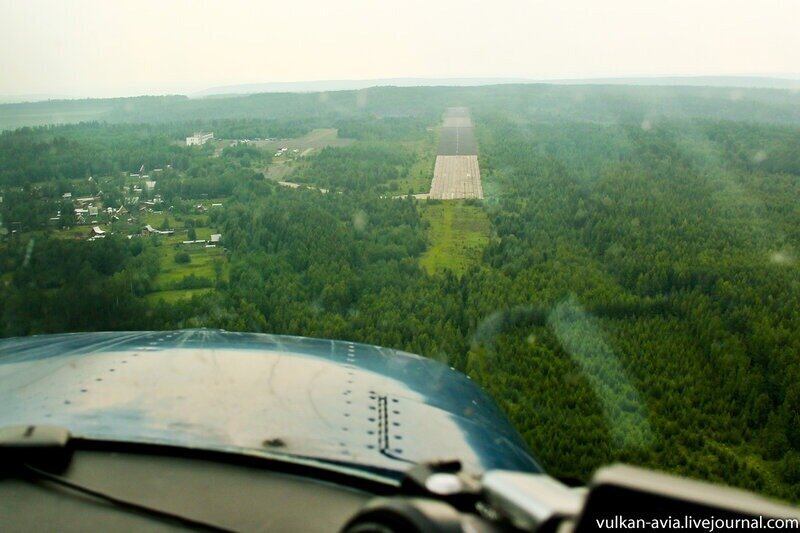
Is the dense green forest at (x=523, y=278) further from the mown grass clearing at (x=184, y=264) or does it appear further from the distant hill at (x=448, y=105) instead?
the distant hill at (x=448, y=105)

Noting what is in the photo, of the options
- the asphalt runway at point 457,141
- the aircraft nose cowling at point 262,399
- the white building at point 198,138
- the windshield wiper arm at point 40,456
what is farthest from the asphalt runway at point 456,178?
the windshield wiper arm at point 40,456

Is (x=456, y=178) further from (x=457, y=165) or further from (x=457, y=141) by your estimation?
(x=457, y=141)

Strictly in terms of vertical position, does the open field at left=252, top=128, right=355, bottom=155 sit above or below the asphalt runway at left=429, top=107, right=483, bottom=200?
above

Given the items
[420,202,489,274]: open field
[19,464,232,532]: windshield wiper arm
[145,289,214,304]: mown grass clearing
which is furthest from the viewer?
[420,202,489,274]: open field

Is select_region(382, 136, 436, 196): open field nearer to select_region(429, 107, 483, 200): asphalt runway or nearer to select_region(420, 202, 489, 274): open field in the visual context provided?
select_region(429, 107, 483, 200): asphalt runway

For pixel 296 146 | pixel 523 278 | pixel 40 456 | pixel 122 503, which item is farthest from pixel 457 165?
pixel 122 503

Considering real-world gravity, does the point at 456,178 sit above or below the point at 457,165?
below

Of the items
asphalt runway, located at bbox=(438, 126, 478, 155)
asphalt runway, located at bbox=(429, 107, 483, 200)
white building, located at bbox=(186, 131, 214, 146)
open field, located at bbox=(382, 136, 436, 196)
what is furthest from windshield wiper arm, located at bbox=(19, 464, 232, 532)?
asphalt runway, located at bbox=(438, 126, 478, 155)
